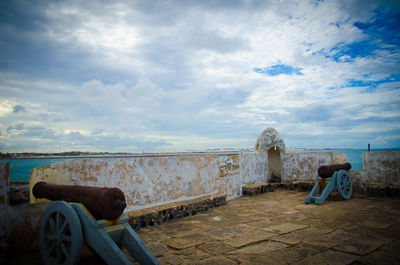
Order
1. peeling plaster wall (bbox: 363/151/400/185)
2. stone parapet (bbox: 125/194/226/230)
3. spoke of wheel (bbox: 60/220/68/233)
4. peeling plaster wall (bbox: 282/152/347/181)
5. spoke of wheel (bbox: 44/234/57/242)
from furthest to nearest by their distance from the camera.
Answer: peeling plaster wall (bbox: 282/152/347/181) → peeling plaster wall (bbox: 363/151/400/185) → stone parapet (bbox: 125/194/226/230) → spoke of wheel (bbox: 44/234/57/242) → spoke of wheel (bbox: 60/220/68/233)

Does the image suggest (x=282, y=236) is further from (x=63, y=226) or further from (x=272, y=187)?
(x=272, y=187)

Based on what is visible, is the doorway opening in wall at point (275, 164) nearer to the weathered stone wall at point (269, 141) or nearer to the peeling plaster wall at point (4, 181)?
the weathered stone wall at point (269, 141)

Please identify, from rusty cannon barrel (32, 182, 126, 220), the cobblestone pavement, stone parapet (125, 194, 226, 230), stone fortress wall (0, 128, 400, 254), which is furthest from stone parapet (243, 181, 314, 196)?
rusty cannon barrel (32, 182, 126, 220)

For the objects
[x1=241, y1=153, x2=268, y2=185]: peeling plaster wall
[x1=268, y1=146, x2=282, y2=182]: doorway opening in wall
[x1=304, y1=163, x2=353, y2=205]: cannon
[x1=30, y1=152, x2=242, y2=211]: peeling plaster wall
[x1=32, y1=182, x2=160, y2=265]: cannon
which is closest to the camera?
[x1=32, y1=182, x2=160, y2=265]: cannon

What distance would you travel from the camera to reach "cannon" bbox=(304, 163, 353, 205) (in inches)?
270

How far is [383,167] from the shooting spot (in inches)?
308

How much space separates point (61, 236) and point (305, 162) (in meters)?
9.31

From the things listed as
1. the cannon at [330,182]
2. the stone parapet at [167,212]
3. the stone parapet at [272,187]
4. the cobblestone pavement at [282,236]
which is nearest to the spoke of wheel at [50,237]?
the cobblestone pavement at [282,236]

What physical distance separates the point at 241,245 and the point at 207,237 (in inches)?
24.9

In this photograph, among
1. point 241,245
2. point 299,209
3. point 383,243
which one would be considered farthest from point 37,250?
point 299,209

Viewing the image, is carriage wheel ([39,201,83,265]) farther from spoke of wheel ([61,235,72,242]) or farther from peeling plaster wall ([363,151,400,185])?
peeling plaster wall ([363,151,400,185])

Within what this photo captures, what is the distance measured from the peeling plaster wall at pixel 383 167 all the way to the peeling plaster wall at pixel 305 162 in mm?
1720

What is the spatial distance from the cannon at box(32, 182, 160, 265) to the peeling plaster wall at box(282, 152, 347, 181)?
869cm

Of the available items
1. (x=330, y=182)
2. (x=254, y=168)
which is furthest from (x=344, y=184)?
(x=254, y=168)
